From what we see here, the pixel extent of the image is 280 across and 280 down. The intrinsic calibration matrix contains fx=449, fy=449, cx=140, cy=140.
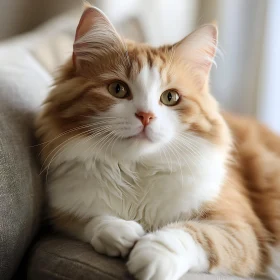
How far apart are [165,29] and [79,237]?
1807 millimetres

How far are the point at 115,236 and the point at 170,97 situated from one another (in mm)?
433

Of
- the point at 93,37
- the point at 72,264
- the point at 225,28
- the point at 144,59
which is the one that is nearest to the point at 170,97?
the point at 144,59

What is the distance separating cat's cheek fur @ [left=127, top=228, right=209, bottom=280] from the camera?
100 cm

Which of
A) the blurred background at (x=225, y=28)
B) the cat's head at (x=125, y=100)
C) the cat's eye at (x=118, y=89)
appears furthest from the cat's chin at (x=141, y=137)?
the blurred background at (x=225, y=28)

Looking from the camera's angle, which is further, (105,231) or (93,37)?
(93,37)

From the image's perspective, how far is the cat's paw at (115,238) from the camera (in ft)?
3.60

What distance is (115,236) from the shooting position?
3.62 feet

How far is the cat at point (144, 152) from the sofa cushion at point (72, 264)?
0.04 m

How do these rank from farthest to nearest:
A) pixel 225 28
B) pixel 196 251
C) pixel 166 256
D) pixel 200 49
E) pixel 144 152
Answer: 1. pixel 225 28
2. pixel 200 49
3. pixel 144 152
4. pixel 196 251
5. pixel 166 256

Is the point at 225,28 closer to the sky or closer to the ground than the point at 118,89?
closer to the ground

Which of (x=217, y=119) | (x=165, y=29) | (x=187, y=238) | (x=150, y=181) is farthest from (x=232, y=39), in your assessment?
(x=187, y=238)

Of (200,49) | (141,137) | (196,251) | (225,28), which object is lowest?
(196,251)

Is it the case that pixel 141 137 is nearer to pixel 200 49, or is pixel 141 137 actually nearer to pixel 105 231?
pixel 105 231

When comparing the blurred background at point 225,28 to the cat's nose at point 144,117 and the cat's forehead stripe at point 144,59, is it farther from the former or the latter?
the cat's nose at point 144,117
